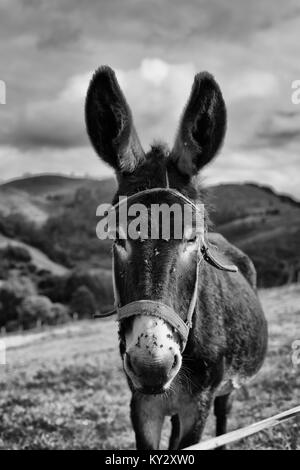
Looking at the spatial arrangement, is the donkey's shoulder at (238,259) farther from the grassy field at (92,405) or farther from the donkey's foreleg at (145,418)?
the donkey's foreleg at (145,418)

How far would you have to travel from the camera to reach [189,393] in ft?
17.6

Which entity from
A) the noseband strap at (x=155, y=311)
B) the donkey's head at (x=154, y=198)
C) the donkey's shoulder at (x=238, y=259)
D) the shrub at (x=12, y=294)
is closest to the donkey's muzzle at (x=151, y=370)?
the donkey's head at (x=154, y=198)

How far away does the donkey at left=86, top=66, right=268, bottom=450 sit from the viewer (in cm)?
A: 394

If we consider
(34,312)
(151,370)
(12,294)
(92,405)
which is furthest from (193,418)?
(12,294)

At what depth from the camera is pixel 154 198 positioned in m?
4.44

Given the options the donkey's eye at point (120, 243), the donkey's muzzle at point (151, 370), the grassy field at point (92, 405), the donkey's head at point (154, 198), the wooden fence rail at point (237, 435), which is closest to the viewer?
the donkey's muzzle at point (151, 370)

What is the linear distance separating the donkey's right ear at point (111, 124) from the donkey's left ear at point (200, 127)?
0.39 meters

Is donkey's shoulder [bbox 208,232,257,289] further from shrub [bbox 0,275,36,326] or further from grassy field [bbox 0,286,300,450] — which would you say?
shrub [bbox 0,275,36,326]

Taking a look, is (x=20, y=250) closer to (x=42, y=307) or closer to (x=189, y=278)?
(x=42, y=307)

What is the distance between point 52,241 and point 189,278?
649 ft

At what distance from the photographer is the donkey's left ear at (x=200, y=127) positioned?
4734 mm

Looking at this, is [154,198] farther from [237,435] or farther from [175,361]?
[237,435]

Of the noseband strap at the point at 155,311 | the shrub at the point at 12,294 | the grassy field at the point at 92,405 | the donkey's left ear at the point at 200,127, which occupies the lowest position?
the shrub at the point at 12,294

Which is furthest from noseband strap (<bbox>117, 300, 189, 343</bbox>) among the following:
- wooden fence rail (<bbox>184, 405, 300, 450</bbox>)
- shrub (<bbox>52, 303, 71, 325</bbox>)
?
shrub (<bbox>52, 303, 71, 325</bbox>)
